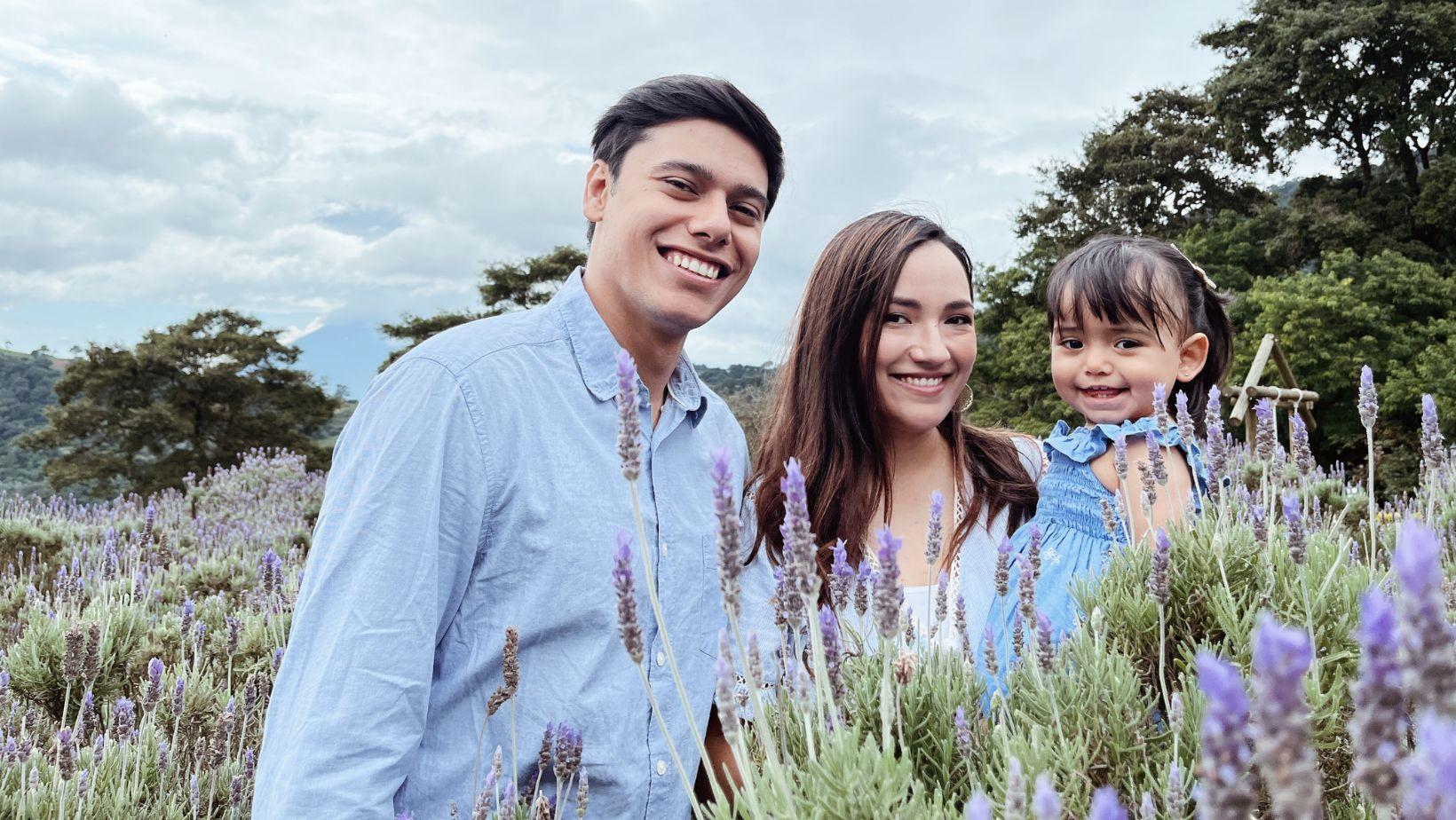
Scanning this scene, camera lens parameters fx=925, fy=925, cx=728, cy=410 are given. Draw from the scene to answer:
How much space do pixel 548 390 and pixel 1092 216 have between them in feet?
107

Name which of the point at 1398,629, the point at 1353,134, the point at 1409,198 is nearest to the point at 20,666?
the point at 1398,629

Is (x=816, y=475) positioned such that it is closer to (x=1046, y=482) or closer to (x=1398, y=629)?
(x=1046, y=482)

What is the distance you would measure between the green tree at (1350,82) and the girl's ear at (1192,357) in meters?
26.7

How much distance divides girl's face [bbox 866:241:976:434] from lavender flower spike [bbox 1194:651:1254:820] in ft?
8.24

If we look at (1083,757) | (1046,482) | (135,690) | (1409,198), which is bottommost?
(135,690)

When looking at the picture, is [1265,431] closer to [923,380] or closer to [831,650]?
[831,650]

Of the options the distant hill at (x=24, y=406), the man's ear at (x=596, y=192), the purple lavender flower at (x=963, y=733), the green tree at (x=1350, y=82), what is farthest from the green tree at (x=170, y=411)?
the green tree at (x=1350, y=82)

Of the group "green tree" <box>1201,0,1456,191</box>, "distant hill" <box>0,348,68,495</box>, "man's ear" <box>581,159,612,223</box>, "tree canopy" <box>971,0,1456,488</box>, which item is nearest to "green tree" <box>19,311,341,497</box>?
"distant hill" <box>0,348,68,495</box>

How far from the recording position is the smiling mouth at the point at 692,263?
2559 millimetres

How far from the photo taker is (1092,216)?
31688 mm

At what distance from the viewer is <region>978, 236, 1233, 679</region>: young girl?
270cm

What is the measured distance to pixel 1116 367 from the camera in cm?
318

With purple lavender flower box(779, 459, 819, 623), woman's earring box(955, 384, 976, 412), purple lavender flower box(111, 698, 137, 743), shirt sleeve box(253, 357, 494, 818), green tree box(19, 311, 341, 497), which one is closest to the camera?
purple lavender flower box(779, 459, 819, 623)

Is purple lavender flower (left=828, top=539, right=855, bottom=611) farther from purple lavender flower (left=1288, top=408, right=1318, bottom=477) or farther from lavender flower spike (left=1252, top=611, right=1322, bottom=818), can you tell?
lavender flower spike (left=1252, top=611, right=1322, bottom=818)
